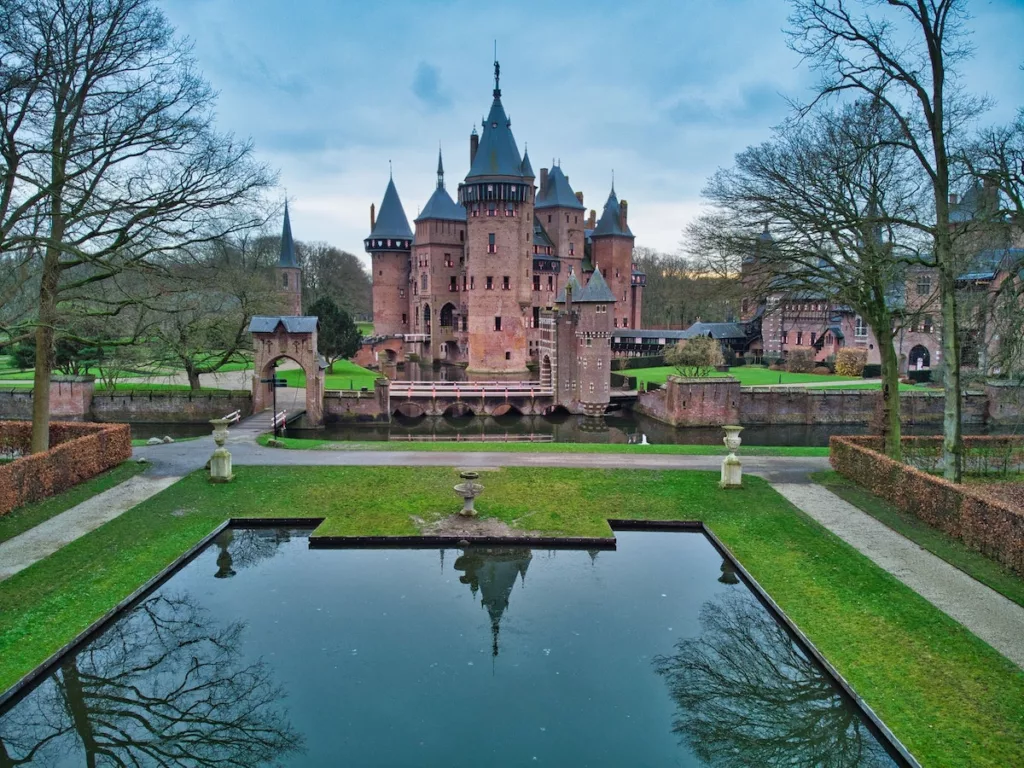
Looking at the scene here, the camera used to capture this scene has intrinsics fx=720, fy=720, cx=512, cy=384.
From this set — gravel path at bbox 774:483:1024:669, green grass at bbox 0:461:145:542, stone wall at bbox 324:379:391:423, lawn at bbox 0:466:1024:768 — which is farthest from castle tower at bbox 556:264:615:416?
green grass at bbox 0:461:145:542

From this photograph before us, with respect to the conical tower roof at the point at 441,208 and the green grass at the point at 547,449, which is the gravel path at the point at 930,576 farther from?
the conical tower roof at the point at 441,208

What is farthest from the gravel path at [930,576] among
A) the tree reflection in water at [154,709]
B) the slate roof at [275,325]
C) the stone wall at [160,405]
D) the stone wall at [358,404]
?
the stone wall at [160,405]

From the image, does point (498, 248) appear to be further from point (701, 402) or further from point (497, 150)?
point (701, 402)

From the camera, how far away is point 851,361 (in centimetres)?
4834

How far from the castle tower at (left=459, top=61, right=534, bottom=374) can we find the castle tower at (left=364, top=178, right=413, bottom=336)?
10871 millimetres

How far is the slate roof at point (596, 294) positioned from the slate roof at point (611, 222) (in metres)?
22.2

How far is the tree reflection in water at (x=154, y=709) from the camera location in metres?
7.53

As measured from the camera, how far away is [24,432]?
62.1 ft

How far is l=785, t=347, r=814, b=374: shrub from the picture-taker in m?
51.2

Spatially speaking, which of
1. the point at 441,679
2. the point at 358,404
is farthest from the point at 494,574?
the point at 358,404

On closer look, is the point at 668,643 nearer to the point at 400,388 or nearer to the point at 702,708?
the point at 702,708

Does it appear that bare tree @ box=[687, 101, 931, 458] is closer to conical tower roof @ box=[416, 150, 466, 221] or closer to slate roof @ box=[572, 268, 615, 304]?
slate roof @ box=[572, 268, 615, 304]

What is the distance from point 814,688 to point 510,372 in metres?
44.1

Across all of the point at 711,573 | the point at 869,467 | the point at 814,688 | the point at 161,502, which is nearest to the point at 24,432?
the point at 161,502
